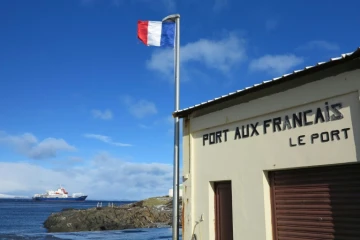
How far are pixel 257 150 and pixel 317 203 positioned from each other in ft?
5.76

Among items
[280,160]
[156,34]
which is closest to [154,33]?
[156,34]

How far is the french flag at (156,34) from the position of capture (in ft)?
40.8

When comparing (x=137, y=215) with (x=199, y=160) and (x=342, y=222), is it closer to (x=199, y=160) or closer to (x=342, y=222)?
(x=199, y=160)

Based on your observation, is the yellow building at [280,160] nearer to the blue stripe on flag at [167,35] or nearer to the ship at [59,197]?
the blue stripe on flag at [167,35]

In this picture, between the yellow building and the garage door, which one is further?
the yellow building

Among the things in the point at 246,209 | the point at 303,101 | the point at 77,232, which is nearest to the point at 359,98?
the point at 303,101

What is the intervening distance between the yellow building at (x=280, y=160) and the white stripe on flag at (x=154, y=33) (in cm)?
363

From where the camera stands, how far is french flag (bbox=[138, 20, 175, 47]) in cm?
1245

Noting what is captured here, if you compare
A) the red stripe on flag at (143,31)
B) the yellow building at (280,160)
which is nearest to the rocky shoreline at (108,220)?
the red stripe on flag at (143,31)

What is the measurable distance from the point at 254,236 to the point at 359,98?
3.73 metres

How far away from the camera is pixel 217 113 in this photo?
9.52m

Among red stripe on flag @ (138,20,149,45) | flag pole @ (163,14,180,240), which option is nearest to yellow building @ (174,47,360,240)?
flag pole @ (163,14,180,240)

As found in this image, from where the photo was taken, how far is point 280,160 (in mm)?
7738

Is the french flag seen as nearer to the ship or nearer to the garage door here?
the garage door
